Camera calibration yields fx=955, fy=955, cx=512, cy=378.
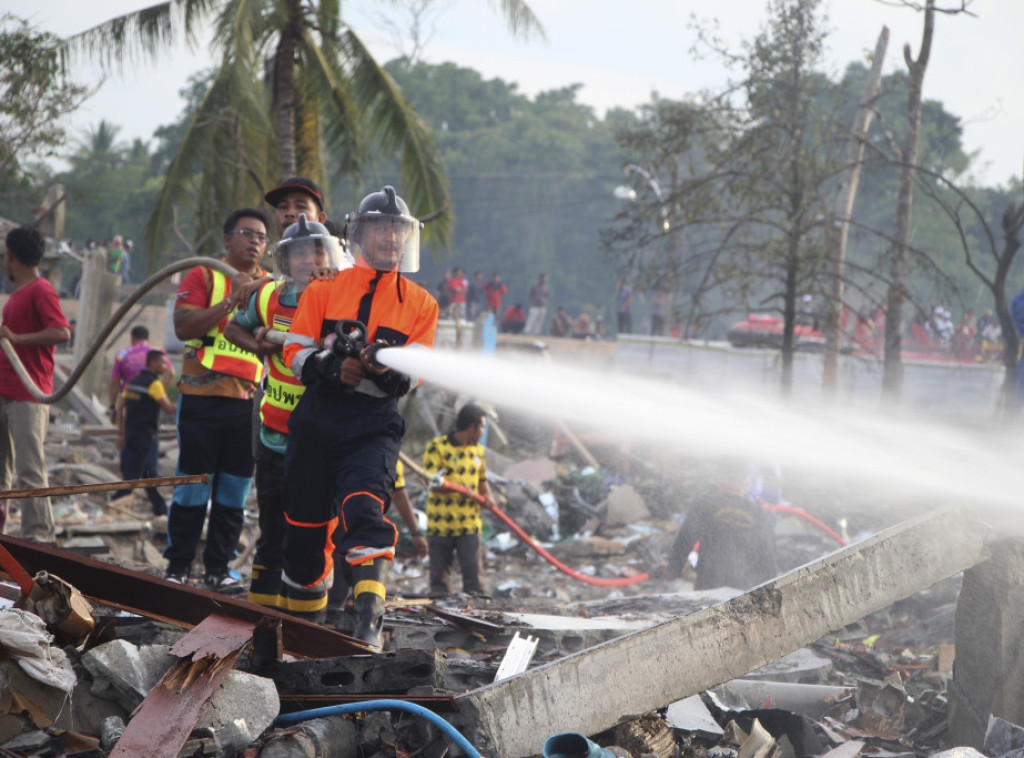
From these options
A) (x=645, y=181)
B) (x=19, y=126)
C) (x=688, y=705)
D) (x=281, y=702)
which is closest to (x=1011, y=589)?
(x=688, y=705)

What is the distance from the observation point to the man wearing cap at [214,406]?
18.5ft

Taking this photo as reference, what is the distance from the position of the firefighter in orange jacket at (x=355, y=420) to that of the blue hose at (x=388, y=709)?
2.42 ft

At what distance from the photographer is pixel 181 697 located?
3.03 metres

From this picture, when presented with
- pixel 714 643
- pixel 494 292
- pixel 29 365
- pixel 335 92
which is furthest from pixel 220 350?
pixel 494 292

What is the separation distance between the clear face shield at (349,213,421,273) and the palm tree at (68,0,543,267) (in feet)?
30.6

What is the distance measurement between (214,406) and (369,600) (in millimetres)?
2229

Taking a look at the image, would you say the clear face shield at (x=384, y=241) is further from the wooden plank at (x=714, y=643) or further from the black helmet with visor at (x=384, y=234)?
the wooden plank at (x=714, y=643)

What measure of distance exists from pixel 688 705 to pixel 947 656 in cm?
269

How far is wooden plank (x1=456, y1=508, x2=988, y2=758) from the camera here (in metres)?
3.26

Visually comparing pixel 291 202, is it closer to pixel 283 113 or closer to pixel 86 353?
pixel 86 353

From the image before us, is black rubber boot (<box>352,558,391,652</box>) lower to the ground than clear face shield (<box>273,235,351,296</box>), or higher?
lower

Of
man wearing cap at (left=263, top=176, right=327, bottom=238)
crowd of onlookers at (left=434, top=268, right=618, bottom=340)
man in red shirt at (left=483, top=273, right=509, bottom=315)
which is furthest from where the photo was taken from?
man in red shirt at (left=483, top=273, right=509, bottom=315)

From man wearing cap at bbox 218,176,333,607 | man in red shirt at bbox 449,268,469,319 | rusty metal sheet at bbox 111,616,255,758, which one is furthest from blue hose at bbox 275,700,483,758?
man in red shirt at bbox 449,268,469,319

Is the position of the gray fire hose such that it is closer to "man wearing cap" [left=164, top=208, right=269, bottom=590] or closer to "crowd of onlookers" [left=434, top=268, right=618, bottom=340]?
"man wearing cap" [left=164, top=208, right=269, bottom=590]
